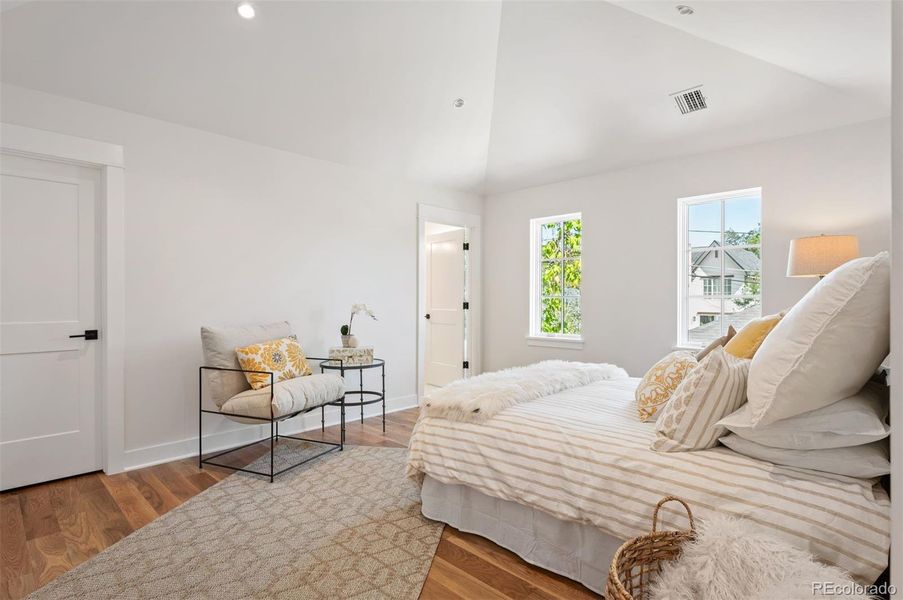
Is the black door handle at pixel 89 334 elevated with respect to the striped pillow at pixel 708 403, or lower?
elevated

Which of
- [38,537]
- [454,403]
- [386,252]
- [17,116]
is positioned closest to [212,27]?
[17,116]

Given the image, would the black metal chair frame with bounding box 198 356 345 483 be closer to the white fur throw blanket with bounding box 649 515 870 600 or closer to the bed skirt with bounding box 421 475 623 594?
the bed skirt with bounding box 421 475 623 594

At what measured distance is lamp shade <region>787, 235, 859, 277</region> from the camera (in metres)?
2.89

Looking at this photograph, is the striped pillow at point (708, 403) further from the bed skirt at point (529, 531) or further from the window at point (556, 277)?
the window at point (556, 277)

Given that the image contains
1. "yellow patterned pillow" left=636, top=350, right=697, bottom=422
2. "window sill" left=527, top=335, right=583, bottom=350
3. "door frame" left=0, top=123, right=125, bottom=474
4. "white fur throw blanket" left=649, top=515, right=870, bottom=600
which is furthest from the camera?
"window sill" left=527, top=335, right=583, bottom=350

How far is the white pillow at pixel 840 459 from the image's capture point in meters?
1.34

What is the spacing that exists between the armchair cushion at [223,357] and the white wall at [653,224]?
10.0 ft

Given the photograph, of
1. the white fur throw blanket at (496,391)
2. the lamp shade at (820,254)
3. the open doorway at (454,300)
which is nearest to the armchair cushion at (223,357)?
the white fur throw blanket at (496,391)

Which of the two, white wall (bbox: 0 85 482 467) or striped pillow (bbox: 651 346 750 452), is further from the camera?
white wall (bbox: 0 85 482 467)

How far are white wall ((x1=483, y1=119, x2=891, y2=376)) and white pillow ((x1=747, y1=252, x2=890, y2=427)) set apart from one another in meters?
2.43

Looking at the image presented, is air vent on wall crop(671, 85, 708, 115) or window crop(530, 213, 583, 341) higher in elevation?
air vent on wall crop(671, 85, 708, 115)

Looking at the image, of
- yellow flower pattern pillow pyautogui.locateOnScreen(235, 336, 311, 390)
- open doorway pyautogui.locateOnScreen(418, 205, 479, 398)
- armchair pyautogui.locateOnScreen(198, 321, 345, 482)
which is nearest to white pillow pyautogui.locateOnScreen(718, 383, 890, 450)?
armchair pyautogui.locateOnScreen(198, 321, 345, 482)

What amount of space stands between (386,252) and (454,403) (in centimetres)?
275

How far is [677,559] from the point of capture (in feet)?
4.40
